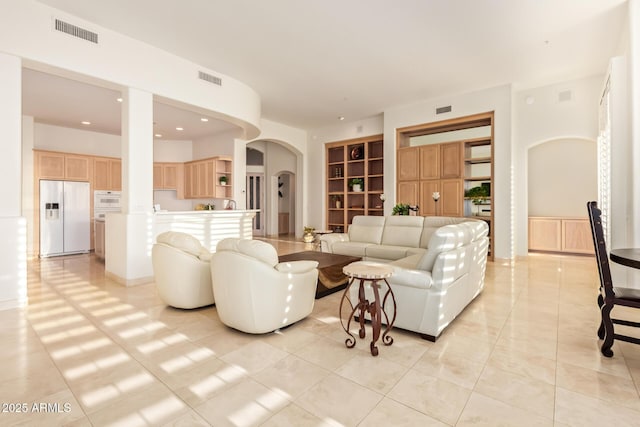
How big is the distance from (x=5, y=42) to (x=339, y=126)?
7.25 meters

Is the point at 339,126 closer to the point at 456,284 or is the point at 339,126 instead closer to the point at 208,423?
the point at 456,284

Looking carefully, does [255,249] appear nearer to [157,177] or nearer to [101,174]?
[101,174]

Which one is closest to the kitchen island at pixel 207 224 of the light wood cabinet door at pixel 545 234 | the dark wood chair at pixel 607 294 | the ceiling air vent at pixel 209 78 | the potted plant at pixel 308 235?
the ceiling air vent at pixel 209 78

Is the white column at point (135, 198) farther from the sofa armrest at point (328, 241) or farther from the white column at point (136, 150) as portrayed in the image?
the sofa armrest at point (328, 241)

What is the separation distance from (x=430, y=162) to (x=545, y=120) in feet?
7.65

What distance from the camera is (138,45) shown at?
453 cm

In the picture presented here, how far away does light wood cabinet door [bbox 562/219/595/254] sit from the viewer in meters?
6.92

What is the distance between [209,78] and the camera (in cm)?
555

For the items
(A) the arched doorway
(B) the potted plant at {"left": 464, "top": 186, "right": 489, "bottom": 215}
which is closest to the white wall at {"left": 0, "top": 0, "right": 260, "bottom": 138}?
(B) the potted plant at {"left": 464, "top": 186, "right": 489, "bottom": 215}

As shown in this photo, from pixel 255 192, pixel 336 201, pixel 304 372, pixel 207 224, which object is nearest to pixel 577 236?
pixel 336 201

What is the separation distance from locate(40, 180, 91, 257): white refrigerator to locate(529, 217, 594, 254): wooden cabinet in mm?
10669

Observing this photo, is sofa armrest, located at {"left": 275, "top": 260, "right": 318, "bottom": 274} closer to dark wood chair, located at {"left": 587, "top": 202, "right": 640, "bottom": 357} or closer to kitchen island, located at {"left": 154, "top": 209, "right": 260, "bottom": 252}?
dark wood chair, located at {"left": 587, "top": 202, "right": 640, "bottom": 357}

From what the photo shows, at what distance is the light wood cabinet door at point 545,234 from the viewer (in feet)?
23.6

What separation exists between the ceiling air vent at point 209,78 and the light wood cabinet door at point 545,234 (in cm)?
739
